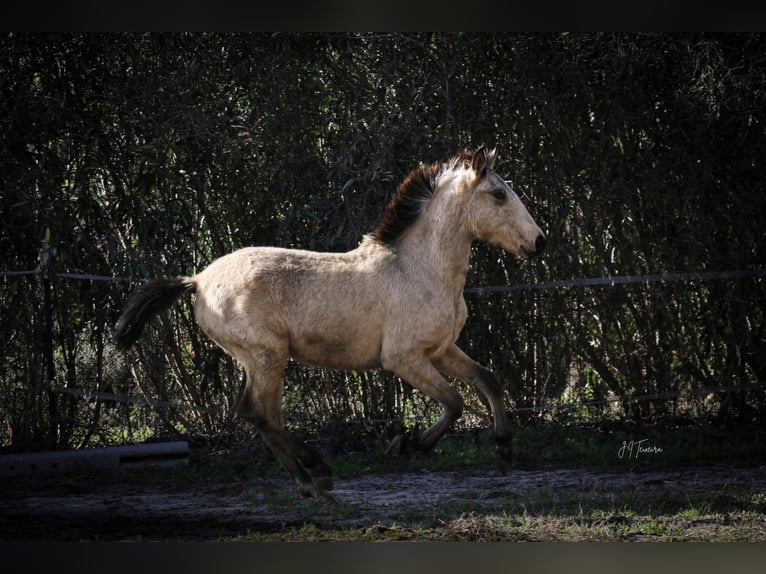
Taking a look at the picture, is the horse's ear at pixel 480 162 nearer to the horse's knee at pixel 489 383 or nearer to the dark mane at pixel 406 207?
the dark mane at pixel 406 207

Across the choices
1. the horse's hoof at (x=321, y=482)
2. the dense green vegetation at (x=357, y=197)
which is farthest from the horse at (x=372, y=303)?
the dense green vegetation at (x=357, y=197)

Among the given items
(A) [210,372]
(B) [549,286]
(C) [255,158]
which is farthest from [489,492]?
(C) [255,158]

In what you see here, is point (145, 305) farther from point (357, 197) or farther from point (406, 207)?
point (357, 197)

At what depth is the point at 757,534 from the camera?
13.5 ft

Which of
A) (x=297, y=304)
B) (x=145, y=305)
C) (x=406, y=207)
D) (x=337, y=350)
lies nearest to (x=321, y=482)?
(x=337, y=350)

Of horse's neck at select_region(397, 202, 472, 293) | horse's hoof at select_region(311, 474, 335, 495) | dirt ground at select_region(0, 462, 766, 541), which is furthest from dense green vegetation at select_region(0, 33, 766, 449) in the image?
horse's hoof at select_region(311, 474, 335, 495)

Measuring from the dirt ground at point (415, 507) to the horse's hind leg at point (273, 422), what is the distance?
0.14 meters

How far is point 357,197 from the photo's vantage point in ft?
18.6

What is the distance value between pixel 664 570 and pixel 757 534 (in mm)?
545

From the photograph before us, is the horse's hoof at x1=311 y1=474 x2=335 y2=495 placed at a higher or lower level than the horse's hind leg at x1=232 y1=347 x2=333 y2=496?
lower

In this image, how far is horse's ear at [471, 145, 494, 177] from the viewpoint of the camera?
4484mm

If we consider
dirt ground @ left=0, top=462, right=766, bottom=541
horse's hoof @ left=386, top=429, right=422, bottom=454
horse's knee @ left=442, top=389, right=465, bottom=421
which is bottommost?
dirt ground @ left=0, top=462, right=766, bottom=541

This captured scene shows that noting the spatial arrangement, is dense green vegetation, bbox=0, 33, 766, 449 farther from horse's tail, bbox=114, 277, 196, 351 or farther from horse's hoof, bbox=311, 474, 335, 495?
horse's hoof, bbox=311, 474, 335, 495

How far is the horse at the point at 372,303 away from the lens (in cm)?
444
